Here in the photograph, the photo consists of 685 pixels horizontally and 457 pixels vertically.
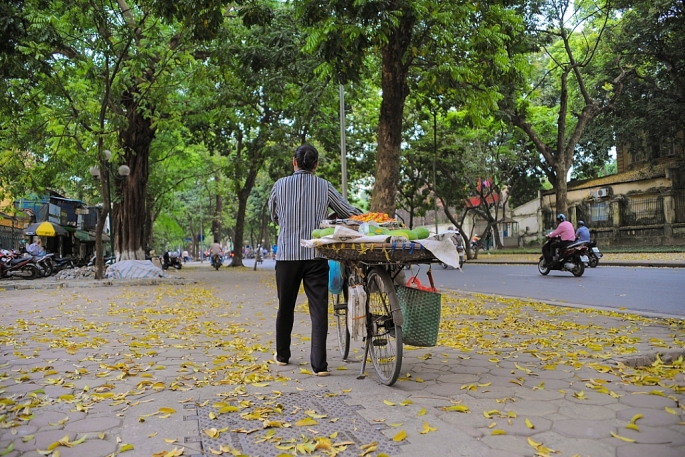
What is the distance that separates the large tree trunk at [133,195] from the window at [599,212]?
2529cm

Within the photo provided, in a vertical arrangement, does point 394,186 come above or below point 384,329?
above

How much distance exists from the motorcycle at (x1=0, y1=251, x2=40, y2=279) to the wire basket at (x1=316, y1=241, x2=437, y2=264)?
18292mm

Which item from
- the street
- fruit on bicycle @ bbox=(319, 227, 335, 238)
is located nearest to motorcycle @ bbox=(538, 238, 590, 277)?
the street

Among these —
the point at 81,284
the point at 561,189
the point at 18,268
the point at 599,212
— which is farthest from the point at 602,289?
the point at 599,212

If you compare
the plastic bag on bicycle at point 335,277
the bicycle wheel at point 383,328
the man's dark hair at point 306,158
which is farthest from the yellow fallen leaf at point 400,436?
the man's dark hair at point 306,158

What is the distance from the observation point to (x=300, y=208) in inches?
178

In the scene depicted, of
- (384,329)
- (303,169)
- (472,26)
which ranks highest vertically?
(472,26)

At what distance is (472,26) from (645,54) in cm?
1613

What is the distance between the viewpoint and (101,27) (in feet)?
43.1

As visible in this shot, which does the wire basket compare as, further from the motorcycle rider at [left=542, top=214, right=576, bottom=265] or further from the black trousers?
the motorcycle rider at [left=542, top=214, right=576, bottom=265]

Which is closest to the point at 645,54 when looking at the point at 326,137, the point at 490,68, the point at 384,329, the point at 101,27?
the point at 326,137

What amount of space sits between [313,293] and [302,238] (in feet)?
1.49

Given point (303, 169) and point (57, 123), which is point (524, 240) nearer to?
point (57, 123)

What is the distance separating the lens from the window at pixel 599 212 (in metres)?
31.5
